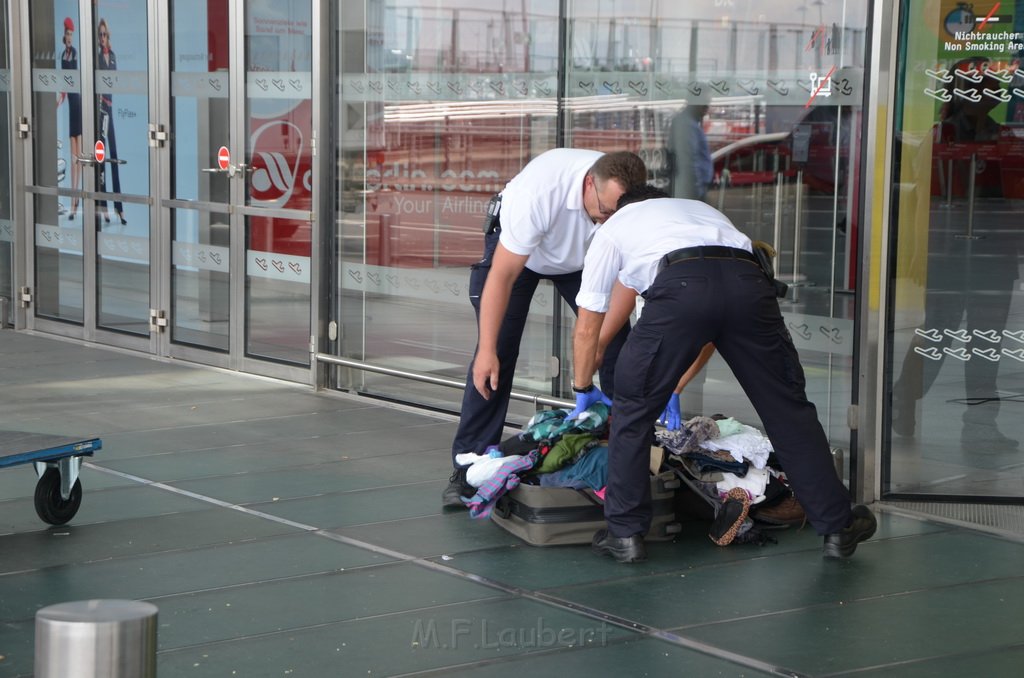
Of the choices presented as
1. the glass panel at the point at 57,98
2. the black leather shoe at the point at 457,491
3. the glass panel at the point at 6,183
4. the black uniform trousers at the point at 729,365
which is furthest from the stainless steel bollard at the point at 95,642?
the glass panel at the point at 6,183

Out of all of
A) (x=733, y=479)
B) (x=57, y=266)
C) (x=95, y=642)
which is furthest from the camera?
(x=57, y=266)

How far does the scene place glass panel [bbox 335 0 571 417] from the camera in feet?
24.0

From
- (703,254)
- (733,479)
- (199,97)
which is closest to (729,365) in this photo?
(703,254)

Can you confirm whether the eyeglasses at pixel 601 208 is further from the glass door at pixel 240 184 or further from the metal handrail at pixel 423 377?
the glass door at pixel 240 184

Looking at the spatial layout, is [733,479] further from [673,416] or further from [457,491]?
[457,491]

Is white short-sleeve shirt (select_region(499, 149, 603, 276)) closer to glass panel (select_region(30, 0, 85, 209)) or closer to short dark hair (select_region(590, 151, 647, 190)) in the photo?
short dark hair (select_region(590, 151, 647, 190))

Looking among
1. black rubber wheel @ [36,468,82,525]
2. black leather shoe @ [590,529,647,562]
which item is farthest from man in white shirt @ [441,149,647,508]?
black rubber wheel @ [36,468,82,525]

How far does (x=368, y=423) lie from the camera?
7.51 meters

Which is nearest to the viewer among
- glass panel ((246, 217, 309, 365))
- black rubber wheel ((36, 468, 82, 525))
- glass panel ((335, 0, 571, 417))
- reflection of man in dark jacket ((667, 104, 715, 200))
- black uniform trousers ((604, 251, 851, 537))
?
black uniform trousers ((604, 251, 851, 537))

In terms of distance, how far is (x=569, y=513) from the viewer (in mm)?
5090

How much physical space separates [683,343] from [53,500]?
2.44 m

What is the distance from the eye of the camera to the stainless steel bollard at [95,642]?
2.06 meters

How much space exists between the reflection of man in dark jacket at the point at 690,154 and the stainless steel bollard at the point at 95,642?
15.5ft

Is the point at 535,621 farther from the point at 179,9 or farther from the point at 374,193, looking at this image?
the point at 179,9
